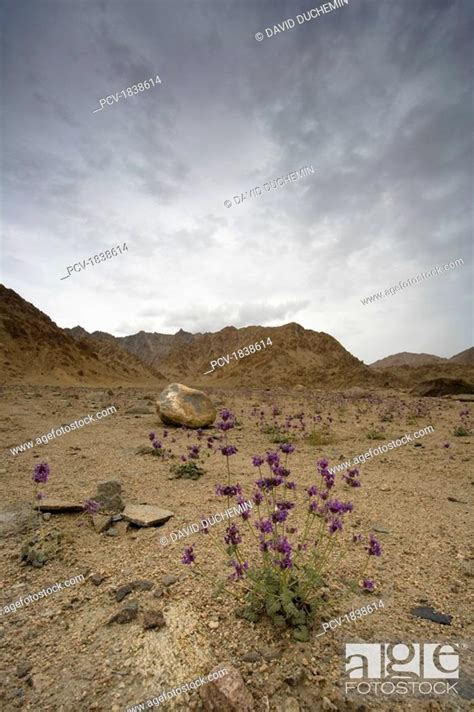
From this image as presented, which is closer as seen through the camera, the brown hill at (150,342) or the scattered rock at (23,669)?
the scattered rock at (23,669)

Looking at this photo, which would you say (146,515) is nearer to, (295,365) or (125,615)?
(125,615)

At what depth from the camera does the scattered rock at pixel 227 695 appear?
7.51ft

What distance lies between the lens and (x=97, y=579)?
3.70 meters

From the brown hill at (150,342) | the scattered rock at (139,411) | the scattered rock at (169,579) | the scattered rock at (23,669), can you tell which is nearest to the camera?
the scattered rock at (23,669)

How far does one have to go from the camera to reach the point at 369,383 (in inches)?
1750

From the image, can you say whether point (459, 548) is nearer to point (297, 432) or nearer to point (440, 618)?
point (440, 618)

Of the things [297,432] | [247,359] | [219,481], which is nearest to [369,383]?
[247,359]

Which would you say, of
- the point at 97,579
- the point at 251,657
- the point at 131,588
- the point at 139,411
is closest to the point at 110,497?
the point at 97,579

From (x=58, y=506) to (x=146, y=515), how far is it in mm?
1252

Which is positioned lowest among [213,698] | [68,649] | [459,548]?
[459,548]

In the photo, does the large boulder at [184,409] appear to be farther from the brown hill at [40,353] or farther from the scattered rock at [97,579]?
the brown hill at [40,353]

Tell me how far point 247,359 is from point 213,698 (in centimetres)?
6124

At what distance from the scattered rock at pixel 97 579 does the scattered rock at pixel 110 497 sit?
140 cm

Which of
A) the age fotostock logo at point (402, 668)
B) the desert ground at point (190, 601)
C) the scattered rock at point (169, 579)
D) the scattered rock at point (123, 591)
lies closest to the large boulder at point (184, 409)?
the desert ground at point (190, 601)
